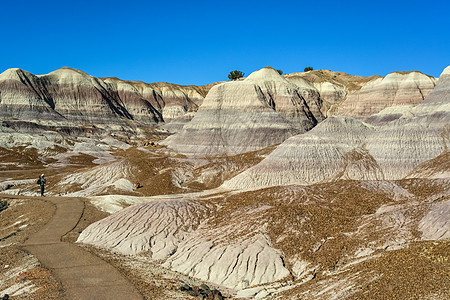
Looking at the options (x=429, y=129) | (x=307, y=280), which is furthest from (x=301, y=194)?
(x=429, y=129)

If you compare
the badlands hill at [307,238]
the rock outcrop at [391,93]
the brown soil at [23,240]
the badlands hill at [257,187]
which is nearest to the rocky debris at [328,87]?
the badlands hill at [257,187]

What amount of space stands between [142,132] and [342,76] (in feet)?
246

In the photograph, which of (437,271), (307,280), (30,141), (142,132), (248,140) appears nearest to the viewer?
(437,271)

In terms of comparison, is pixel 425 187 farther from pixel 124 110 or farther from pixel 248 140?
pixel 124 110

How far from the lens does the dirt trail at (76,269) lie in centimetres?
1870

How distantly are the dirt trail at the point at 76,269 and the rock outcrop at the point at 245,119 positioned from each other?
50.4 meters

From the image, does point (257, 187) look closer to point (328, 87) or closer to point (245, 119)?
point (245, 119)

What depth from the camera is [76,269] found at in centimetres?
2150

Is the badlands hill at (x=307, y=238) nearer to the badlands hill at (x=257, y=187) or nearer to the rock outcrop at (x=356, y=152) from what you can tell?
the badlands hill at (x=257, y=187)

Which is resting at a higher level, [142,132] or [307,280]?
[142,132]

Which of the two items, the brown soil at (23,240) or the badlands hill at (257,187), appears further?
the badlands hill at (257,187)

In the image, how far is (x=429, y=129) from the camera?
187 feet

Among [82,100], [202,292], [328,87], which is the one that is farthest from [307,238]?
[82,100]

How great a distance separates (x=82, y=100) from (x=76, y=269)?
124661mm
